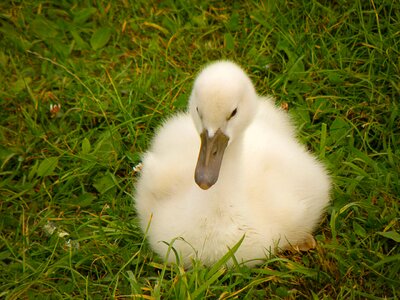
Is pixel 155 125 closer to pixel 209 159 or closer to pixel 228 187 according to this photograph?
pixel 228 187

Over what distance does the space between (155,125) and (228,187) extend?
1170 millimetres

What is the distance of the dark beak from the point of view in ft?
10.4

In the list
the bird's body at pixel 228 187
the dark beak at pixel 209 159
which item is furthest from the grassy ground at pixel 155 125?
the dark beak at pixel 209 159

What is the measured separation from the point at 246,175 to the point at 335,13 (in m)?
1.70

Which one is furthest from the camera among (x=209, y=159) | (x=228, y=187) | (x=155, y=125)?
(x=155, y=125)

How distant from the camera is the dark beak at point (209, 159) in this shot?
317 centimetres

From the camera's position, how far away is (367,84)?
436 cm

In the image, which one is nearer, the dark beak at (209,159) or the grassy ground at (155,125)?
the dark beak at (209,159)

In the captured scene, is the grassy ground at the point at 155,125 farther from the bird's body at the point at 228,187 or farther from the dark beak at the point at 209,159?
the dark beak at the point at 209,159

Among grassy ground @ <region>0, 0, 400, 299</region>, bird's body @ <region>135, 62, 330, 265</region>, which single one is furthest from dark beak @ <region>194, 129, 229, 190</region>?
grassy ground @ <region>0, 0, 400, 299</region>

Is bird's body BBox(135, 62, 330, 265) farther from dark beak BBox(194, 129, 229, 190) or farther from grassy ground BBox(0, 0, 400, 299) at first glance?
grassy ground BBox(0, 0, 400, 299)

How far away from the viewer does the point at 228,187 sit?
3387 millimetres

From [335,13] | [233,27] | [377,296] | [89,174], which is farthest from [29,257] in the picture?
[335,13]

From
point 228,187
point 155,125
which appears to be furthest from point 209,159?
point 155,125
